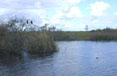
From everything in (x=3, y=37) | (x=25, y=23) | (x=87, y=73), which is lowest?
(x=87, y=73)

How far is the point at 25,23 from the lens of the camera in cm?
3152

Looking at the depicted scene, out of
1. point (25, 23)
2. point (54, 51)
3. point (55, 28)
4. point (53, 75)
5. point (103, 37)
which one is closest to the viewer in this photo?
point (53, 75)

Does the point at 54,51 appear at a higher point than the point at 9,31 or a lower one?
lower

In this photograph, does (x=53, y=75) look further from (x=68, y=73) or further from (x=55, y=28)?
(x=55, y=28)

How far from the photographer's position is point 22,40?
30.4 meters

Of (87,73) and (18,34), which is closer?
(87,73)

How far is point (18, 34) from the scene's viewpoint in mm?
30609

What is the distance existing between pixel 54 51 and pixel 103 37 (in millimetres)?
39723

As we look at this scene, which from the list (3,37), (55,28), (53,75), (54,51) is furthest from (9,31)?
(55,28)

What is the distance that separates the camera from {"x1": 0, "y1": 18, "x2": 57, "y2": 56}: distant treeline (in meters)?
29.3

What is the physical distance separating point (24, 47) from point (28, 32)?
322cm

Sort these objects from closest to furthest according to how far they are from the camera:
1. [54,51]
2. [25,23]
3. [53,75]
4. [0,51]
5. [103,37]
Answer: [53,75], [0,51], [25,23], [54,51], [103,37]

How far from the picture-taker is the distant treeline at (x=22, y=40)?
29.3 metres

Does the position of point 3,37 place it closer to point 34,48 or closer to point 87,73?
point 34,48
